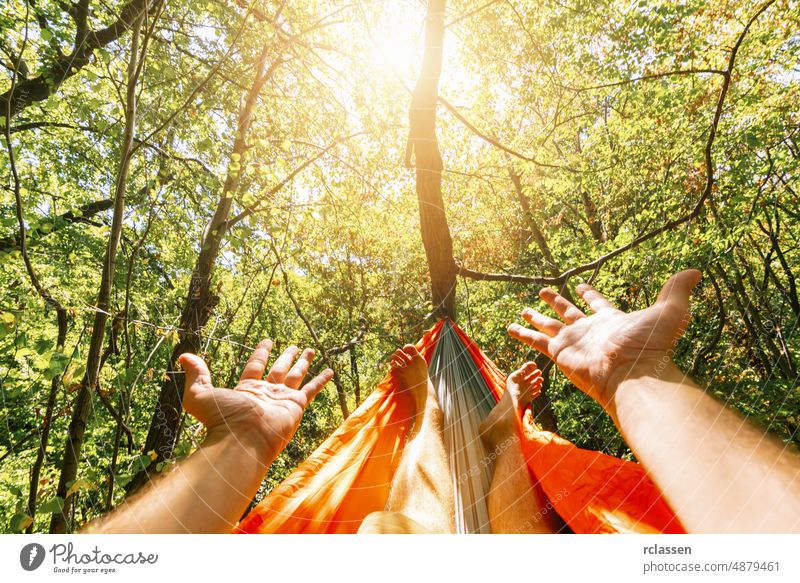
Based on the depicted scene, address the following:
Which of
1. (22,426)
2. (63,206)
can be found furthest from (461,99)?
(22,426)

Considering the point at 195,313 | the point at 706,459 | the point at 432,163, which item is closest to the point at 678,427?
the point at 706,459

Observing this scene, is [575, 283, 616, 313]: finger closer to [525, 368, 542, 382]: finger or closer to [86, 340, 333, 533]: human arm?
Result: [525, 368, 542, 382]: finger

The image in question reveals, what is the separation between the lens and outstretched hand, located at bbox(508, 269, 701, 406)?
618 millimetres

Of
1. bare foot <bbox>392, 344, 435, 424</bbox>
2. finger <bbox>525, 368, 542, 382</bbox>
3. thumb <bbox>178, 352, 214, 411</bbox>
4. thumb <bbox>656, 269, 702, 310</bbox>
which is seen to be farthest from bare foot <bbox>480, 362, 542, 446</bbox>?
thumb <bbox>178, 352, 214, 411</bbox>

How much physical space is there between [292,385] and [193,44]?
1.66 m

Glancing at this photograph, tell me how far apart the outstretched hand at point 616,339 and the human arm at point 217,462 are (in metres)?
0.63

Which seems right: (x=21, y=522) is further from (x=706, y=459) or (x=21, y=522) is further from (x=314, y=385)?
(x=706, y=459)

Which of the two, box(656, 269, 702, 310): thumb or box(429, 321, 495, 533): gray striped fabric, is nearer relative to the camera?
box(656, 269, 702, 310): thumb

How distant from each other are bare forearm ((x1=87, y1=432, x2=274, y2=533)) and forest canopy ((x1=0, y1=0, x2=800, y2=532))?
18.6 inches

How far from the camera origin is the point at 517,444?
37.6 inches

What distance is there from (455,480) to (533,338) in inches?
18.0

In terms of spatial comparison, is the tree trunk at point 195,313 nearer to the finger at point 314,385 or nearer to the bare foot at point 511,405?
the finger at point 314,385

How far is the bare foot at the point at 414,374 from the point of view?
1167mm

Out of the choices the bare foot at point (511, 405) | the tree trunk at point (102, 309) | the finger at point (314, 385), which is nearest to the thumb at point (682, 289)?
the bare foot at point (511, 405)
